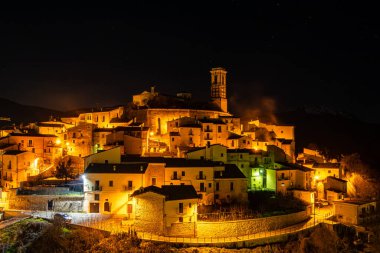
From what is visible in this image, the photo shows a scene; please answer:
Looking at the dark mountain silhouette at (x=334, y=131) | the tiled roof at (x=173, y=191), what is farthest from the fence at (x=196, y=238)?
the dark mountain silhouette at (x=334, y=131)

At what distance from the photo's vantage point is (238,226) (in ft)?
104

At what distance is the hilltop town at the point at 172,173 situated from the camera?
32188mm

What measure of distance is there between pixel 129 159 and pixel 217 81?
28957mm

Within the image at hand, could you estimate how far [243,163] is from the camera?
42.9 meters

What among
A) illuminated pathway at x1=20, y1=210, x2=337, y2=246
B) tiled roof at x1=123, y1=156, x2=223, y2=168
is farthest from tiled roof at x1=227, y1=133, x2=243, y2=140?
illuminated pathway at x1=20, y1=210, x2=337, y2=246

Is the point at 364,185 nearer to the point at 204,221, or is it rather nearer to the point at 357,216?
the point at 357,216

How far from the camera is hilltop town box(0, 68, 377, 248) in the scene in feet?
106

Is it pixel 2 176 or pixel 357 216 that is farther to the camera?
pixel 2 176

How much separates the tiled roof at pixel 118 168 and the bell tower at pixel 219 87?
29.0 m

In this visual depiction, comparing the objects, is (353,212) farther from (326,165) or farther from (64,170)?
(64,170)

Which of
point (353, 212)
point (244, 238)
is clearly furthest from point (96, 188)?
point (353, 212)

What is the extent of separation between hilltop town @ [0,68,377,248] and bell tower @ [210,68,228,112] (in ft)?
15.0

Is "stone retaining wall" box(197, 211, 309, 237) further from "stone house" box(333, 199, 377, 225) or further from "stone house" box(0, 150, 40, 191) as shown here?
"stone house" box(0, 150, 40, 191)

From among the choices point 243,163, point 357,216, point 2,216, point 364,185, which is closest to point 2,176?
point 2,216
